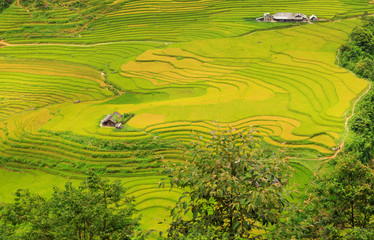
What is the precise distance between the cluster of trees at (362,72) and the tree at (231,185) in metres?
13.6

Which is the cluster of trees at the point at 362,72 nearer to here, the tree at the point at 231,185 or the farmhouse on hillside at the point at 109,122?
the tree at the point at 231,185

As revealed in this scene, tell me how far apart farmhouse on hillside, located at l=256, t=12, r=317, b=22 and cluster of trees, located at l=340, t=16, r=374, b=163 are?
757 cm

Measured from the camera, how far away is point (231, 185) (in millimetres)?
6379

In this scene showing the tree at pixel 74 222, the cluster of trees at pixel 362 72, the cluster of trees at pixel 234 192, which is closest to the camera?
the cluster of trees at pixel 234 192

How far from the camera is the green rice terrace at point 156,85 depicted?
2238 cm

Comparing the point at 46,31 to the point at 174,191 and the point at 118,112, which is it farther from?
the point at 174,191

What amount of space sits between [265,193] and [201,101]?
22.8m

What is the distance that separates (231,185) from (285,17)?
4535 cm

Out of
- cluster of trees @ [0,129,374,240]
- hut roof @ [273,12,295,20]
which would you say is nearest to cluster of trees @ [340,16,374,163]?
cluster of trees @ [0,129,374,240]

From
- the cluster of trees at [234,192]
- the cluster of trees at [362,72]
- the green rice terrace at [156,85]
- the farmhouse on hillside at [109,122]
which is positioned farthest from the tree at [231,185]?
the farmhouse on hillside at [109,122]

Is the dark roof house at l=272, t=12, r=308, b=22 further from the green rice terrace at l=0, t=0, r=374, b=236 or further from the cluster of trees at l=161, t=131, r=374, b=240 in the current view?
the cluster of trees at l=161, t=131, r=374, b=240

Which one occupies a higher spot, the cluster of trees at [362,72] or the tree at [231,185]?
the tree at [231,185]

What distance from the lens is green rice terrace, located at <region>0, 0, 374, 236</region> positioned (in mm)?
22375

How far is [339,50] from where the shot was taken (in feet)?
123
